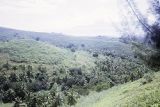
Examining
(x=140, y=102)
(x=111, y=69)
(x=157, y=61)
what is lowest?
(x=111, y=69)

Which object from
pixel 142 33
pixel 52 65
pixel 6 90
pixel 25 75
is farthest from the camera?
pixel 52 65

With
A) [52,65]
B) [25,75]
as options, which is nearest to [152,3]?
[25,75]

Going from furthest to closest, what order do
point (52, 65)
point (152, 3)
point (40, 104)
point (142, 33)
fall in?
point (52, 65) → point (40, 104) → point (142, 33) → point (152, 3)

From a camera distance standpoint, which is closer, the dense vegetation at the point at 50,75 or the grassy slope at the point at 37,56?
the dense vegetation at the point at 50,75

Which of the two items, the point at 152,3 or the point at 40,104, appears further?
the point at 40,104

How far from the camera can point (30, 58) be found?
13925 centimetres

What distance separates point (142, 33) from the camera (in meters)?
20.6

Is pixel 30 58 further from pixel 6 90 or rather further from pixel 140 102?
pixel 140 102

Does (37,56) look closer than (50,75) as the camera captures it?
No

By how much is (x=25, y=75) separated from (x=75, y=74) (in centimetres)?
1805

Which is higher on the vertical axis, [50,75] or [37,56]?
[37,56]

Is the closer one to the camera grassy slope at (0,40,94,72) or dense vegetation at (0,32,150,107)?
dense vegetation at (0,32,150,107)

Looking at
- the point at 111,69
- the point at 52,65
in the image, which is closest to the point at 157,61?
the point at 111,69

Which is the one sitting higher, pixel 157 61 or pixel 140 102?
pixel 157 61
